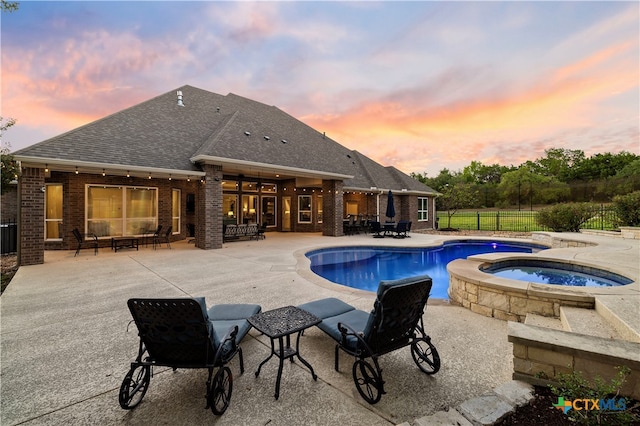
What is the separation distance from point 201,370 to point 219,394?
0.69 meters

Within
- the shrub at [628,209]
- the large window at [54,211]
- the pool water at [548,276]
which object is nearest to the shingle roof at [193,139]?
the large window at [54,211]

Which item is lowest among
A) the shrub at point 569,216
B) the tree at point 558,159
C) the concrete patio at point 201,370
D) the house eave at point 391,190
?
the concrete patio at point 201,370

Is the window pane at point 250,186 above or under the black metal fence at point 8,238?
above

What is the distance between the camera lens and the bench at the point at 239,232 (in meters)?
12.9

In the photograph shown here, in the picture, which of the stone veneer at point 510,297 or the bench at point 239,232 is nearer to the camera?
the stone veneer at point 510,297

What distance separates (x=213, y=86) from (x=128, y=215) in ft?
38.9

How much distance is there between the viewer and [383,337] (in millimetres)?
2465

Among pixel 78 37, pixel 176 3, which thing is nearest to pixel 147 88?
pixel 78 37

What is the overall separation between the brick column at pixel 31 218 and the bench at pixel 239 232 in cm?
620

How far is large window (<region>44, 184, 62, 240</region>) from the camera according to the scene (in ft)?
35.6

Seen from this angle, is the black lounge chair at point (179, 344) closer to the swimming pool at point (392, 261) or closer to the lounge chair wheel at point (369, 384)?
the lounge chair wheel at point (369, 384)

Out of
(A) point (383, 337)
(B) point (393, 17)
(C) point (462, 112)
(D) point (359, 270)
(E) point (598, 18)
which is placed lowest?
(D) point (359, 270)

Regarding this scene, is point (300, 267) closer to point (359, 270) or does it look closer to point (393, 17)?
point (359, 270)

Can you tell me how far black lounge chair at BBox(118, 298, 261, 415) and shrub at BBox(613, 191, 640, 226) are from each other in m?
17.4
